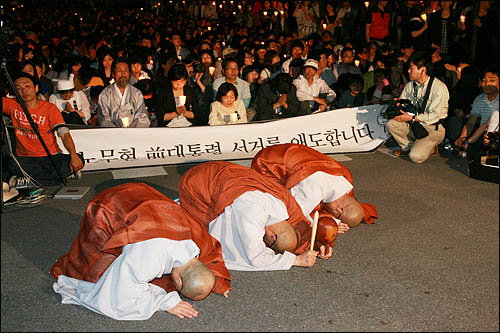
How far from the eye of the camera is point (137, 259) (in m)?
2.86

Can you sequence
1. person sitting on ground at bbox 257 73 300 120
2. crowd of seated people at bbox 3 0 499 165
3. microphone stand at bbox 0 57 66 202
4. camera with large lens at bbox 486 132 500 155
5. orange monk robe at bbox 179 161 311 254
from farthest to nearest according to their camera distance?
person sitting on ground at bbox 257 73 300 120, crowd of seated people at bbox 3 0 499 165, camera with large lens at bbox 486 132 500 155, microphone stand at bbox 0 57 66 202, orange monk robe at bbox 179 161 311 254

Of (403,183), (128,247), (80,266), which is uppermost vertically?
(128,247)

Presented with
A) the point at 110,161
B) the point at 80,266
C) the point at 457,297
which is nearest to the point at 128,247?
the point at 80,266

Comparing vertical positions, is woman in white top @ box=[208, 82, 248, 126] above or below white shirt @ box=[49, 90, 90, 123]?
below

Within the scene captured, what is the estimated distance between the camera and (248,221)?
3.37 meters

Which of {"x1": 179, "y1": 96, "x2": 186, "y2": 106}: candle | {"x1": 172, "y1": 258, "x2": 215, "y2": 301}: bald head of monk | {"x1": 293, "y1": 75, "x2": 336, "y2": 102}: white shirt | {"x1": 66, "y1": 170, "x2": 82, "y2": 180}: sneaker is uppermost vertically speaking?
{"x1": 179, "y1": 96, "x2": 186, "y2": 106}: candle

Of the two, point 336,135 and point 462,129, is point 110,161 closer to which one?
point 336,135

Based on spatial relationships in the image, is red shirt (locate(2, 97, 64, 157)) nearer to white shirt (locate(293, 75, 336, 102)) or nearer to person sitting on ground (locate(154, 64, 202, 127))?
person sitting on ground (locate(154, 64, 202, 127))

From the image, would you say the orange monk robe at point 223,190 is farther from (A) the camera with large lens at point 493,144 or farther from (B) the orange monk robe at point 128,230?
(A) the camera with large lens at point 493,144

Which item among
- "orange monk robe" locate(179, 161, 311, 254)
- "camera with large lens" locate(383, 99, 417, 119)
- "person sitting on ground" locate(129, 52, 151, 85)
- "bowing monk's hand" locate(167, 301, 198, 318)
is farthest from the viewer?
"person sitting on ground" locate(129, 52, 151, 85)

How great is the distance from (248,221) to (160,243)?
26.7 inches

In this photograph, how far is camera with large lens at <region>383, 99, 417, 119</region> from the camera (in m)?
6.53

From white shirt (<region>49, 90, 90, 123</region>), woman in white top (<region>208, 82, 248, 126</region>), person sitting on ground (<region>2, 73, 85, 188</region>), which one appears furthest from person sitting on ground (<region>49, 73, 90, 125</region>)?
woman in white top (<region>208, 82, 248, 126</region>)

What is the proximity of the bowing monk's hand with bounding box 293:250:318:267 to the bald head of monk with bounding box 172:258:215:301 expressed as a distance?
89 cm
